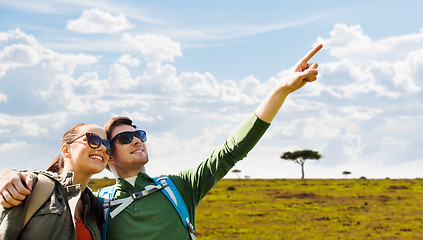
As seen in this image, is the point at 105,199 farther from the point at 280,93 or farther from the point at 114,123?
the point at 280,93

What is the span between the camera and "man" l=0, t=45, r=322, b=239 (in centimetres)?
391

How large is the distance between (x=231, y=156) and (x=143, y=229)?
0.90m

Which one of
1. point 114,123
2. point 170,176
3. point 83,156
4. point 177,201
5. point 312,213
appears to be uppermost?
point 114,123

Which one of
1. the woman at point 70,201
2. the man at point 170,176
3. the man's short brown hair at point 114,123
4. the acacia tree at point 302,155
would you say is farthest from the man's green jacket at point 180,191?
the acacia tree at point 302,155

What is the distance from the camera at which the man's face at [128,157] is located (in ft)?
13.8

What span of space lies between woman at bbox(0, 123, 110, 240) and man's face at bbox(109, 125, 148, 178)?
1.33 feet

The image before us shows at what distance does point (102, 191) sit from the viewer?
4289 millimetres

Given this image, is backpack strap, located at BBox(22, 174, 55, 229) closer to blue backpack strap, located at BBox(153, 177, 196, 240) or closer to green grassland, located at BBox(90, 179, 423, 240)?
blue backpack strap, located at BBox(153, 177, 196, 240)

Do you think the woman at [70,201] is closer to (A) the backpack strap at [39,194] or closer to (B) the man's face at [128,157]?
(A) the backpack strap at [39,194]

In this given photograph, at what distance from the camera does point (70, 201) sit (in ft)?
11.1

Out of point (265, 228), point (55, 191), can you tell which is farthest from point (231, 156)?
point (265, 228)

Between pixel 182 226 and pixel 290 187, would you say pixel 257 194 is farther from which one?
pixel 182 226

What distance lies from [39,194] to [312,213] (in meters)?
25.8

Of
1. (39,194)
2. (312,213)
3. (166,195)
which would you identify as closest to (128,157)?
(166,195)
